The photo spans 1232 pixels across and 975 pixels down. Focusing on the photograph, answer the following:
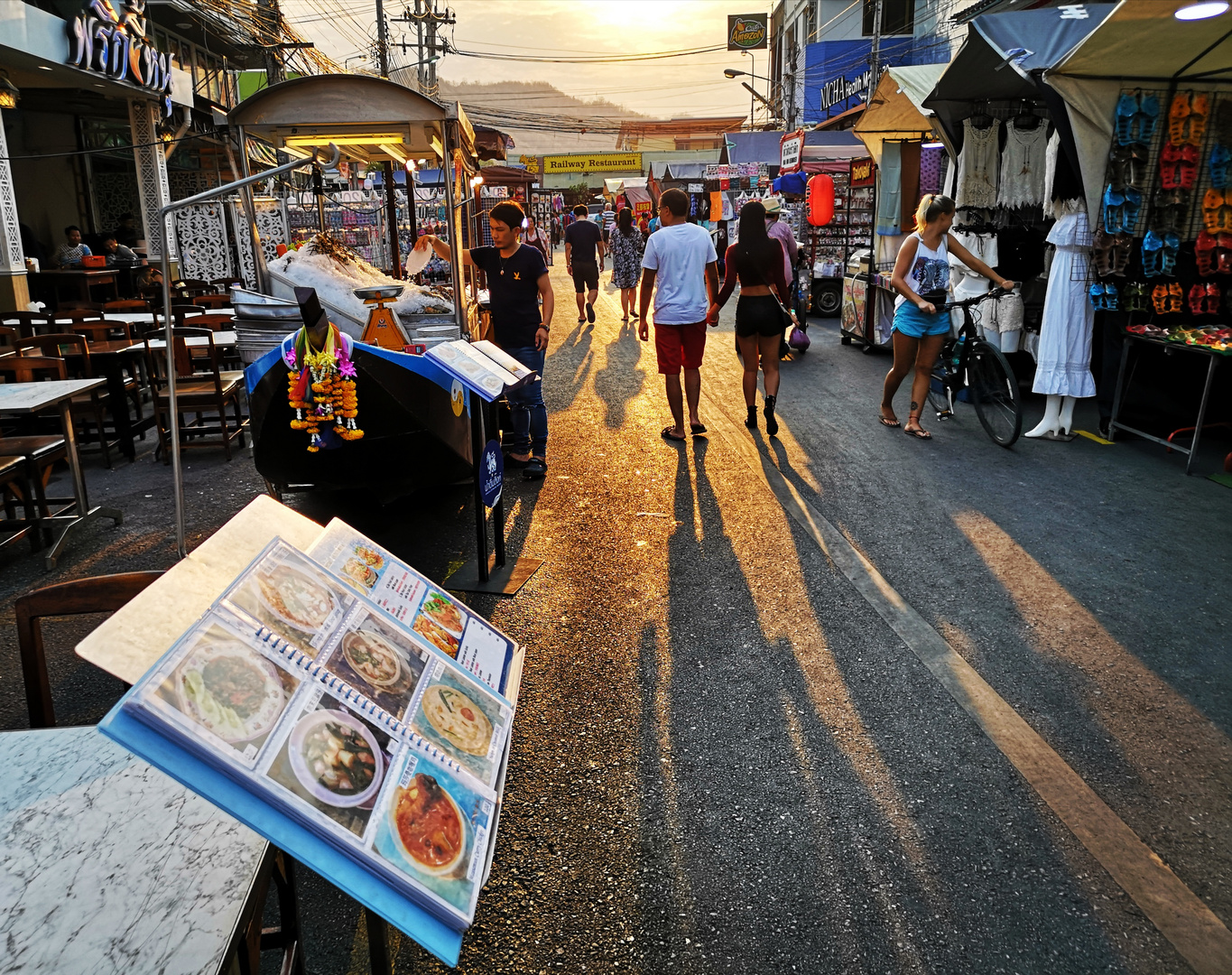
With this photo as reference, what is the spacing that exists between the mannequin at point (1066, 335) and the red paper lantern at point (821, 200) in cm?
722

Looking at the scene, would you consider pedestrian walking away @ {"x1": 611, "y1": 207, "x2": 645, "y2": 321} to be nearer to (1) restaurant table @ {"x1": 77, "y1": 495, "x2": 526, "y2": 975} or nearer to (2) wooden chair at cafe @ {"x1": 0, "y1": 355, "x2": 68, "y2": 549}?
(2) wooden chair at cafe @ {"x1": 0, "y1": 355, "x2": 68, "y2": 549}

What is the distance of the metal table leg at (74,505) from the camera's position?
19.6 feet

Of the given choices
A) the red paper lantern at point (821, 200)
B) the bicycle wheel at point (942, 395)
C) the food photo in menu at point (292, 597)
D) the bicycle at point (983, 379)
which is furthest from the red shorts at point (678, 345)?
the red paper lantern at point (821, 200)

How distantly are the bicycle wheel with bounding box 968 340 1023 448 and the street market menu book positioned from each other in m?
4.19

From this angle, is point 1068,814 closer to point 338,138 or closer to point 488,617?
point 488,617

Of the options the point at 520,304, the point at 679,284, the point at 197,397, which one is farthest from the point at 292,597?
the point at 197,397

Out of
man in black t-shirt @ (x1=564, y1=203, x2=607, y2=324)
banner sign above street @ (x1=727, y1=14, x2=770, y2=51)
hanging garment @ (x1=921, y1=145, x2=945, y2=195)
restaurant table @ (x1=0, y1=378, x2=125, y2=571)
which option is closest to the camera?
restaurant table @ (x1=0, y1=378, x2=125, y2=571)

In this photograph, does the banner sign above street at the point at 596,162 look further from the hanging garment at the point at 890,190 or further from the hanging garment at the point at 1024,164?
the hanging garment at the point at 1024,164

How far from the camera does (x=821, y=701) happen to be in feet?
12.7

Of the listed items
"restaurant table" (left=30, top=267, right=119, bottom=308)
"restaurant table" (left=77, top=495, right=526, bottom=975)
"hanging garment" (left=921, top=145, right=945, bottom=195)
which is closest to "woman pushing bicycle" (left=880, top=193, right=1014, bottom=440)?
"hanging garment" (left=921, top=145, right=945, bottom=195)

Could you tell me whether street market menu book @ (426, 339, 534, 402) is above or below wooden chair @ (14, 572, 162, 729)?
above

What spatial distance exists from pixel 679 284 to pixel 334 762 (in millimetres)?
6370

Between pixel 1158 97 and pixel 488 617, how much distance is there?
723 centimetres

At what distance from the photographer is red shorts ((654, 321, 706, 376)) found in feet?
25.5
